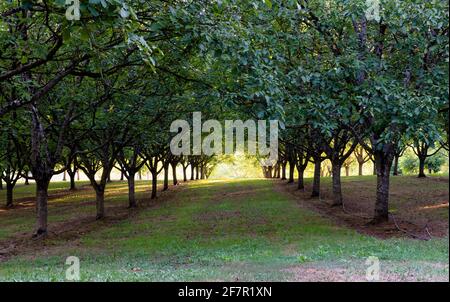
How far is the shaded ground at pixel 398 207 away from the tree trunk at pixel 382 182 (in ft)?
1.35

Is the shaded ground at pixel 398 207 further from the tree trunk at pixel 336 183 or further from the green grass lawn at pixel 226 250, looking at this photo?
the green grass lawn at pixel 226 250

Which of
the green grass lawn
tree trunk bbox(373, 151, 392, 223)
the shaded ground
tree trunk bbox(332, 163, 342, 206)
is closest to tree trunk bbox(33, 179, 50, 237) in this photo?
the green grass lawn

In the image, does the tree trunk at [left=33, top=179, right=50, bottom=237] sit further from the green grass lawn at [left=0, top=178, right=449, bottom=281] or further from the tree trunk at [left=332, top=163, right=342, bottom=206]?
the tree trunk at [left=332, top=163, right=342, bottom=206]

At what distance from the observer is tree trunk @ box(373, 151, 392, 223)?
1721cm

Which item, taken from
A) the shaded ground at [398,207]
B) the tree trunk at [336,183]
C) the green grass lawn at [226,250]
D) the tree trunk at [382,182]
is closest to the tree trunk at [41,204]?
the green grass lawn at [226,250]

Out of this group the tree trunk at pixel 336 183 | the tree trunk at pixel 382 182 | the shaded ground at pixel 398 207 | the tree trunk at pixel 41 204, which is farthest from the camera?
the tree trunk at pixel 336 183

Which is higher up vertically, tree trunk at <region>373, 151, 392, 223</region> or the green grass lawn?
tree trunk at <region>373, 151, 392, 223</region>

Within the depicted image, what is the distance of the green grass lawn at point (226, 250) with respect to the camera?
817 centimetres

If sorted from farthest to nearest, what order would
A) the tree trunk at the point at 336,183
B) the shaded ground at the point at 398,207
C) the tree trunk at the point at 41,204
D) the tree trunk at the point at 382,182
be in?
the tree trunk at the point at 336,183, the tree trunk at the point at 41,204, the tree trunk at the point at 382,182, the shaded ground at the point at 398,207

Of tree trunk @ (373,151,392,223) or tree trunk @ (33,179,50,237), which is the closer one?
tree trunk @ (373,151,392,223)

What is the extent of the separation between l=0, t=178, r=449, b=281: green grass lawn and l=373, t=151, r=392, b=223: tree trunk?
168 centimetres

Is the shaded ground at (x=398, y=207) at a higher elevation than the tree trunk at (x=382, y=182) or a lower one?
lower
